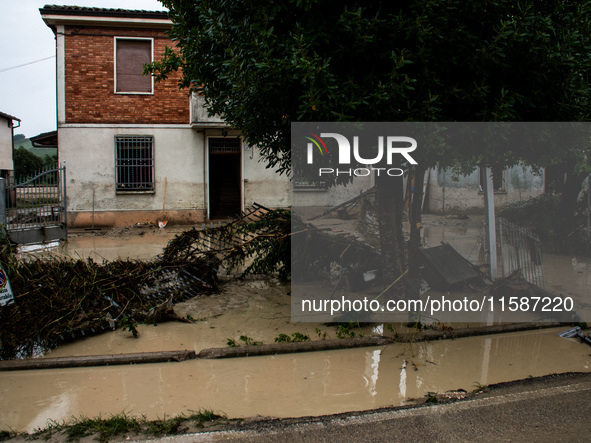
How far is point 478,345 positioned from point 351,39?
352cm

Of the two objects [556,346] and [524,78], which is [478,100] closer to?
[524,78]

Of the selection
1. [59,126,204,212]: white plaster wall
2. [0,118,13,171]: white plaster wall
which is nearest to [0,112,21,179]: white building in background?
[0,118,13,171]: white plaster wall

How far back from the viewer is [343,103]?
4.43m

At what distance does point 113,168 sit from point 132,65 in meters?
3.24

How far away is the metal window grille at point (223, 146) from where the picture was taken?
14938 mm

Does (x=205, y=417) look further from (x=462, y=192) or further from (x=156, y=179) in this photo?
(x=462, y=192)

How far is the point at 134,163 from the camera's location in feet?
46.6

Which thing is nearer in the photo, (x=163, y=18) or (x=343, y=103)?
(x=343, y=103)

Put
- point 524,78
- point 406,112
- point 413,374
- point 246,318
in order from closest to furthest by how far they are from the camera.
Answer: point 413,374 < point 406,112 < point 524,78 < point 246,318

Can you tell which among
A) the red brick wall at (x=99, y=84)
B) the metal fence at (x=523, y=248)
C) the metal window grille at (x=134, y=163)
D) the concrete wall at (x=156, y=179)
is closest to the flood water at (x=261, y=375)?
the metal fence at (x=523, y=248)

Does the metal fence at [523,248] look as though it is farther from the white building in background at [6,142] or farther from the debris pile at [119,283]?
the white building in background at [6,142]

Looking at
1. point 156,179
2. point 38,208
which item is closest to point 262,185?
point 156,179

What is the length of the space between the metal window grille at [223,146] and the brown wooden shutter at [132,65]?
252 centimetres

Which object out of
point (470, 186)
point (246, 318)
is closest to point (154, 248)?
point (246, 318)
